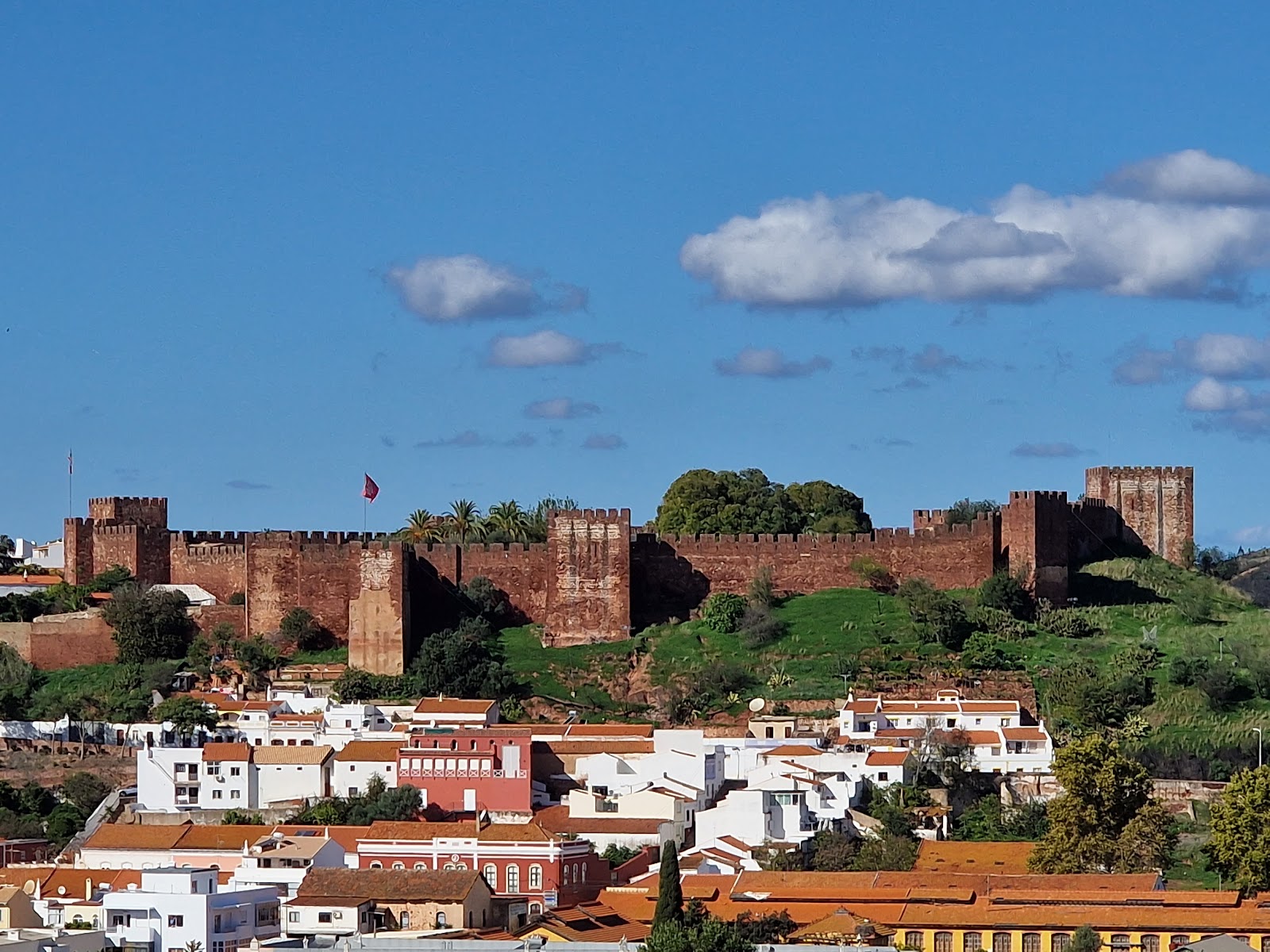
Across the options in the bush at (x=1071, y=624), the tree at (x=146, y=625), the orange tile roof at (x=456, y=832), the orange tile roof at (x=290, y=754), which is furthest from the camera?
the tree at (x=146, y=625)

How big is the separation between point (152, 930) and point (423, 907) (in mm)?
4089

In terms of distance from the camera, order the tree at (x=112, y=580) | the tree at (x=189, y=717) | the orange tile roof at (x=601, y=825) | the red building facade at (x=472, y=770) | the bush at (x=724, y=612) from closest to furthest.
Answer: the orange tile roof at (x=601, y=825)
the red building facade at (x=472, y=770)
the tree at (x=189, y=717)
the bush at (x=724, y=612)
the tree at (x=112, y=580)

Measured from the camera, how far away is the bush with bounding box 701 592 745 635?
59.2 metres

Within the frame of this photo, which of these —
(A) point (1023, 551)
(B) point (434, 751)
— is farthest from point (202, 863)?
(A) point (1023, 551)

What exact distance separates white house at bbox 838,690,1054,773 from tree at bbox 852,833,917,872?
424 cm

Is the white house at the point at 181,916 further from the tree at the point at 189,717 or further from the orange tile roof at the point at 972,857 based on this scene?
the tree at the point at 189,717

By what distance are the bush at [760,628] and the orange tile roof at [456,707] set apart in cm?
576

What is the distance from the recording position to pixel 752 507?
67125mm

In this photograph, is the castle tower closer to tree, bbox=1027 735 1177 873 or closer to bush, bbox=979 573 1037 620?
bush, bbox=979 573 1037 620

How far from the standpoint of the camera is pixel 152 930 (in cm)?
4191

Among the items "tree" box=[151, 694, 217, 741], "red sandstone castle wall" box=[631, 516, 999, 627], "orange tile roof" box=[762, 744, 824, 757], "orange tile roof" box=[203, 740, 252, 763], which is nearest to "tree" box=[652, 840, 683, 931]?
"orange tile roof" box=[762, 744, 824, 757]

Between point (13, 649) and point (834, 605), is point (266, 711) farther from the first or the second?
point (834, 605)

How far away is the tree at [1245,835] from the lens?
144ft

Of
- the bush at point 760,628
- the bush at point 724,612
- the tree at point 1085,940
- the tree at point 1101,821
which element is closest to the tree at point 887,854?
the tree at point 1101,821
